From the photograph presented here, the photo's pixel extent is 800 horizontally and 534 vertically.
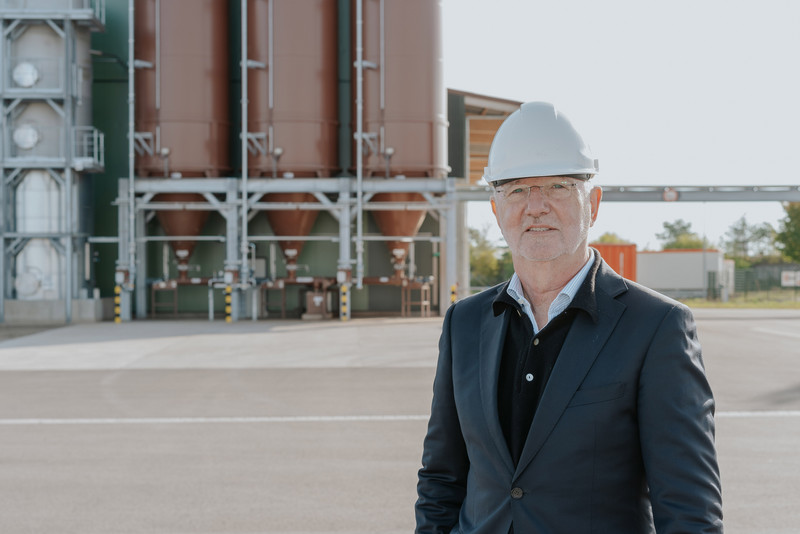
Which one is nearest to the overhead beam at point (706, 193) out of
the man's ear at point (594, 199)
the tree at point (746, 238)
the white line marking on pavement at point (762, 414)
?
the white line marking on pavement at point (762, 414)

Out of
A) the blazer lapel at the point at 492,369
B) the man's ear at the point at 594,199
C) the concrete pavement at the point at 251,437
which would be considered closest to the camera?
the blazer lapel at the point at 492,369

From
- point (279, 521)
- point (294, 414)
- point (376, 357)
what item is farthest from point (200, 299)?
point (279, 521)

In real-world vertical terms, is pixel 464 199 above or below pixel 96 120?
below

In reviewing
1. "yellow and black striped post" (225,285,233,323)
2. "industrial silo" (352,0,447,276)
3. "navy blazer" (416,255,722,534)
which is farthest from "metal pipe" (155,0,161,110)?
"navy blazer" (416,255,722,534)

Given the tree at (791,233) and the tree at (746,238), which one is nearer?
the tree at (791,233)

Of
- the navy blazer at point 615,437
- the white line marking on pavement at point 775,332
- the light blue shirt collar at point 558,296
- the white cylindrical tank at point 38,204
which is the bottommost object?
the white line marking on pavement at point 775,332

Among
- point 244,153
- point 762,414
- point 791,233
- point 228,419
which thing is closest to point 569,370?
point 228,419

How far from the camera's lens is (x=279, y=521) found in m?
5.52

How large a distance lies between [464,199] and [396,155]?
232 cm

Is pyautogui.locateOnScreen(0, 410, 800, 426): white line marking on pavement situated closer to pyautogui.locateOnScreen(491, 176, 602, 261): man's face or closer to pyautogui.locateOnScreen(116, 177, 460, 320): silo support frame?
pyautogui.locateOnScreen(491, 176, 602, 261): man's face

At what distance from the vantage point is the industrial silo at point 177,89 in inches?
912

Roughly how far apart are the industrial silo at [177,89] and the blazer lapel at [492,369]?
21.8 meters

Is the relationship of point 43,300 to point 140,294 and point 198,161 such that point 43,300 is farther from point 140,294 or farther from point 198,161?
point 198,161

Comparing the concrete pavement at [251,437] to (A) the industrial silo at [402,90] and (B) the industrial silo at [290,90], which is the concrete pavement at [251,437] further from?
(A) the industrial silo at [402,90]
